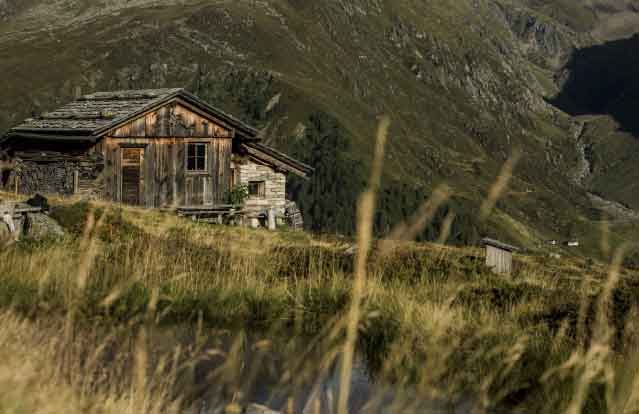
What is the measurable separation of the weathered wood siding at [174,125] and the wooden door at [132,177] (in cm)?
94

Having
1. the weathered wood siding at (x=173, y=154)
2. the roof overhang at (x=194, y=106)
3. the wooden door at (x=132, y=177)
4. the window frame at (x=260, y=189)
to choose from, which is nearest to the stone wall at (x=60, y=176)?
the weathered wood siding at (x=173, y=154)

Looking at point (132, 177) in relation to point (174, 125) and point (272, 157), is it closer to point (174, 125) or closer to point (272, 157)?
point (174, 125)

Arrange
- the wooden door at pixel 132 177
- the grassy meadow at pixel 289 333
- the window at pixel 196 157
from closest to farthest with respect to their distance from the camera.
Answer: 1. the grassy meadow at pixel 289 333
2. the wooden door at pixel 132 177
3. the window at pixel 196 157

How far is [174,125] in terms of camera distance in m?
40.8

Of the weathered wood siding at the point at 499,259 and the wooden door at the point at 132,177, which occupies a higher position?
the wooden door at the point at 132,177

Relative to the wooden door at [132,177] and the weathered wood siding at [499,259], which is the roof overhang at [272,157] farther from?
the weathered wood siding at [499,259]

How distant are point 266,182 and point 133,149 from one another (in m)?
9.06

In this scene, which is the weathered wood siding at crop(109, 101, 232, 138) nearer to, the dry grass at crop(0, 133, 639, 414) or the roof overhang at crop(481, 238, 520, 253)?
the roof overhang at crop(481, 238, 520, 253)

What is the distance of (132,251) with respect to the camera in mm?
13469

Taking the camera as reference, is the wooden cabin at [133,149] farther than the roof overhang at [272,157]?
No

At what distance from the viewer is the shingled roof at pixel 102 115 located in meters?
38.4

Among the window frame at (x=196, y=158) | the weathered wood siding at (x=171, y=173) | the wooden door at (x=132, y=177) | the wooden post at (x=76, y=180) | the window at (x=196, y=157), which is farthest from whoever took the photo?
the window at (x=196, y=157)

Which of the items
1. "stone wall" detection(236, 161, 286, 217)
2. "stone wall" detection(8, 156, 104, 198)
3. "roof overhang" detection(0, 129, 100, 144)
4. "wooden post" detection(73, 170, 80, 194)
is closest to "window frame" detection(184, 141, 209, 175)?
"stone wall" detection(236, 161, 286, 217)

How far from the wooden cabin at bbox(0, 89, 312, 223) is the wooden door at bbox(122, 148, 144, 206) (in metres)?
0.05
